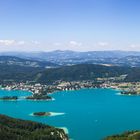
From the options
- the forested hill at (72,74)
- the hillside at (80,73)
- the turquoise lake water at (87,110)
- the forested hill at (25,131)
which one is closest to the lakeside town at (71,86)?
the turquoise lake water at (87,110)

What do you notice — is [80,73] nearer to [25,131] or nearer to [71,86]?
[71,86]

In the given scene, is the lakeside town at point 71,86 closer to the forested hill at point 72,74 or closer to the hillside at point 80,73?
the forested hill at point 72,74

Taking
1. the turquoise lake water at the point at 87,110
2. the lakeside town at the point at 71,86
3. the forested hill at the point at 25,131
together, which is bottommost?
the turquoise lake water at the point at 87,110

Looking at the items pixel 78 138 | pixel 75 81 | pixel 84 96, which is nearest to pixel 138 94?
pixel 84 96

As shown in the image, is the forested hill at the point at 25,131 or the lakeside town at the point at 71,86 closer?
the forested hill at the point at 25,131

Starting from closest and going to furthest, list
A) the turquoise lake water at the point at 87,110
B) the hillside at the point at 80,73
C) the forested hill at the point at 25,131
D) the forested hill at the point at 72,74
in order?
the forested hill at the point at 25,131, the turquoise lake water at the point at 87,110, the forested hill at the point at 72,74, the hillside at the point at 80,73

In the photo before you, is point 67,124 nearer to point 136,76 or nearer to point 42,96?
point 42,96
